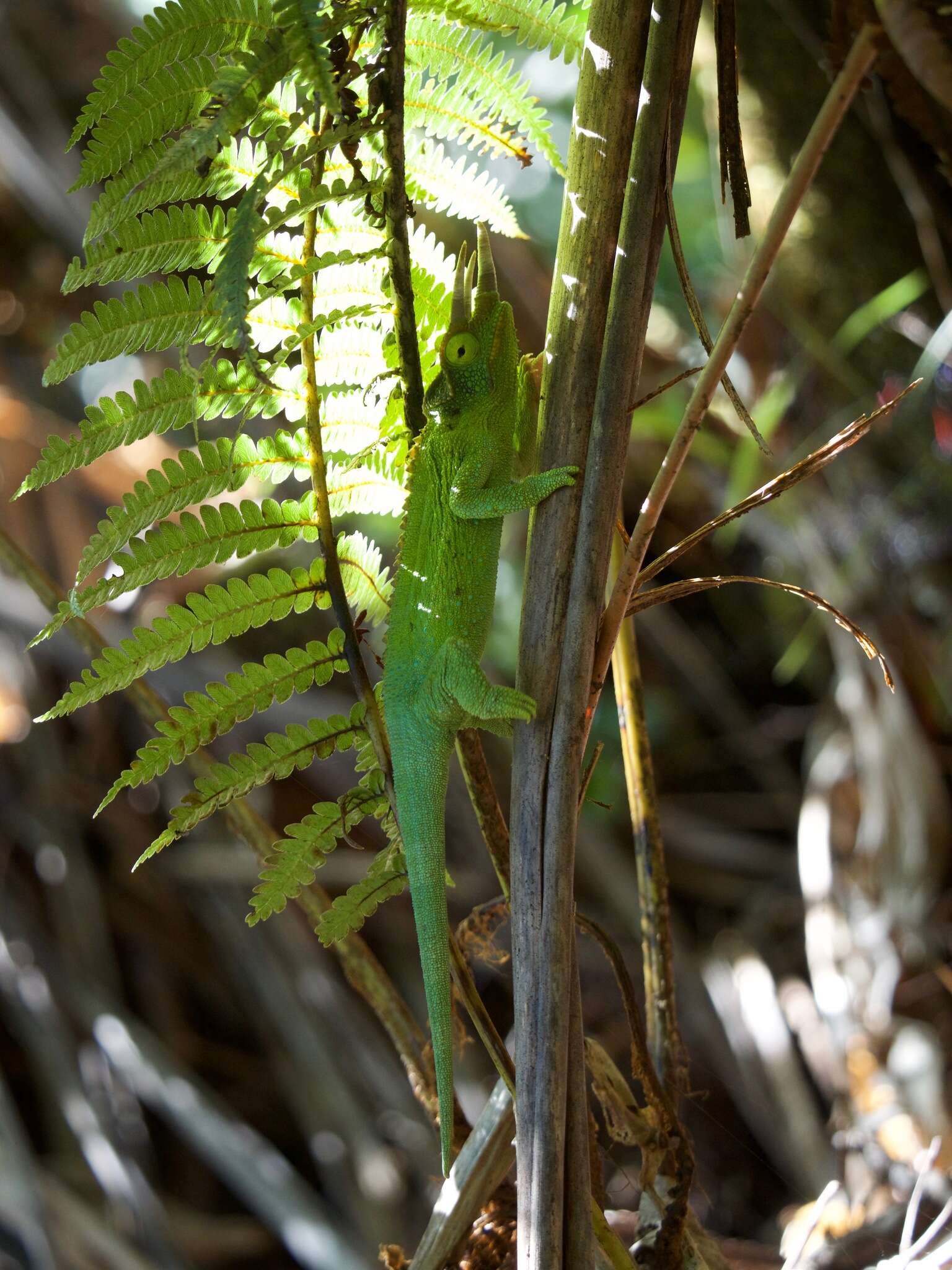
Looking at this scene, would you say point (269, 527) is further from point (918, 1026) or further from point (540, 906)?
point (918, 1026)

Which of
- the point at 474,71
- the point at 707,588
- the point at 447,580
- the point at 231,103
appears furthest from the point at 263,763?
the point at 474,71

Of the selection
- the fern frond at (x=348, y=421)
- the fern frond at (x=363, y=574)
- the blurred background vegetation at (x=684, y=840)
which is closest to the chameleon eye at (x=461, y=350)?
the fern frond at (x=348, y=421)

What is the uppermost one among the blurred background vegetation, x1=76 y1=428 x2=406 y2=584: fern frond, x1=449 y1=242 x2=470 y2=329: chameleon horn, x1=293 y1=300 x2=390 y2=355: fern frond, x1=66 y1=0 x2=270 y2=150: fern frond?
x1=66 y1=0 x2=270 y2=150: fern frond

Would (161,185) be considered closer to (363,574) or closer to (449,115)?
(449,115)

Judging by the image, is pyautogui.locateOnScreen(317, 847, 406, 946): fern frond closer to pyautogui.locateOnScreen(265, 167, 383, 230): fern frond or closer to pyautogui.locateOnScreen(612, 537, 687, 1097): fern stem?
pyautogui.locateOnScreen(612, 537, 687, 1097): fern stem

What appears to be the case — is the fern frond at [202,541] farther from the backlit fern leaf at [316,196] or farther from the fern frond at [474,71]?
the fern frond at [474,71]

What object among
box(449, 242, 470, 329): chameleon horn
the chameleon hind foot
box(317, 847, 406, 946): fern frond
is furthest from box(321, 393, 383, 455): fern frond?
box(317, 847, 406, 946): fern frond

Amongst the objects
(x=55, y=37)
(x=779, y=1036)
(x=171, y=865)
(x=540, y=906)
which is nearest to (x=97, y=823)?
(x=171, y=865)
